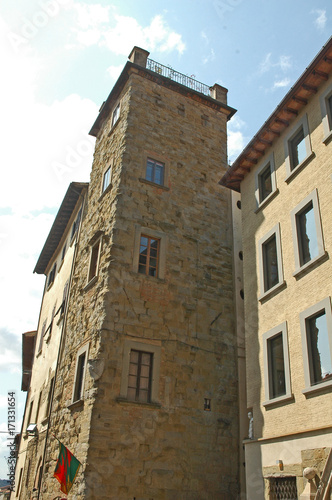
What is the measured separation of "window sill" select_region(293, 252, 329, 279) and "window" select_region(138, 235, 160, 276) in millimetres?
4968

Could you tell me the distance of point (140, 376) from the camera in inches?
492

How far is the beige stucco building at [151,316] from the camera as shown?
11.7m

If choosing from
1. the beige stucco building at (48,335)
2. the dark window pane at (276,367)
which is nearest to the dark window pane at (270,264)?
the dark window pane at (276,367)

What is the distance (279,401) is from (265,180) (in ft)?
20.0

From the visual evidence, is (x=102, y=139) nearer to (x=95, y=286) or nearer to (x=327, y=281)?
(x=95, y=286)

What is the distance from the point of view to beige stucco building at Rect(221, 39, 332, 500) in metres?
9.05

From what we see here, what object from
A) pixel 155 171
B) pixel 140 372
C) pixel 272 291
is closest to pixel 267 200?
pixel 272 291

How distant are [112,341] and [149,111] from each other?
8580 millimetres

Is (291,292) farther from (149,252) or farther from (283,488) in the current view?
(149,252)

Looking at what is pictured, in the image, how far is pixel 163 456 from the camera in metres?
11.9

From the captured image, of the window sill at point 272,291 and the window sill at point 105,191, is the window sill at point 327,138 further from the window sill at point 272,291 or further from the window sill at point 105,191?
the window sill at point 105,191

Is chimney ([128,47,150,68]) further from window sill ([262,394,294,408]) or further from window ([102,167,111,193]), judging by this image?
window sill ([262,394,294,408])

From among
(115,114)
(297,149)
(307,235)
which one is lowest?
(307,235)

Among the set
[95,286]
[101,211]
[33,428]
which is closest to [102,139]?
[101,211]
